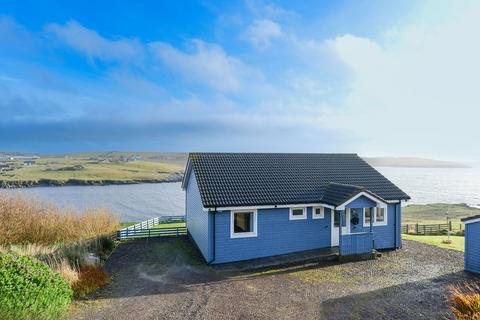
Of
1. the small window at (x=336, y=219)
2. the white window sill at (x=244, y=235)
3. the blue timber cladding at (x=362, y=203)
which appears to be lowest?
the white window sill at (x=244, y=235)

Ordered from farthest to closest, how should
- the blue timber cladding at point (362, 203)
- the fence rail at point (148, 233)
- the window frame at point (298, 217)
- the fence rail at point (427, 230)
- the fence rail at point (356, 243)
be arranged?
the fence rail at point (427, 230) → the fence rail at point (148, 233) → the window frame at point (298, 217) → the blue timber cladding at point (362, 203) → the fence rail at point (356, 243)

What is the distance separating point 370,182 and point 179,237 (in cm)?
1211

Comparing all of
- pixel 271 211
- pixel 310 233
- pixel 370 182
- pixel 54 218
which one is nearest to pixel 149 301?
pixel 271 211

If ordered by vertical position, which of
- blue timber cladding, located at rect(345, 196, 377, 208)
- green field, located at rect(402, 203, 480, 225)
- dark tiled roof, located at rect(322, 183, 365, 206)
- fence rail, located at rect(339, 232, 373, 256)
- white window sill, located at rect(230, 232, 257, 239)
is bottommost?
green field, located at rect(402, 203, 480, 225)

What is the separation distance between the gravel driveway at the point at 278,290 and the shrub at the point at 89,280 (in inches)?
14.1

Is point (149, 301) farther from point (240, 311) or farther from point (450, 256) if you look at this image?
point (450, 256)

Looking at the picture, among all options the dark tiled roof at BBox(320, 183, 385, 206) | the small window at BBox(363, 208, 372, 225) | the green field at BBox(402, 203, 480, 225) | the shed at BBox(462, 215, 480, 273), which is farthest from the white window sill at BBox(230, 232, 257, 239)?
Answer: the green field at BBox(402, 203, 480, 225)

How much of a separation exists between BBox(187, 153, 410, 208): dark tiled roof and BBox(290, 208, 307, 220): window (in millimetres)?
567

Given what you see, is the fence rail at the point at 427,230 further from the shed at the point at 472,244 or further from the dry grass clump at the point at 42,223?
the dry grass clump at the point at 42,223

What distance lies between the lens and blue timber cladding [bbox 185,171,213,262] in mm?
14455

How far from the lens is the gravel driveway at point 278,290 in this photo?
377 inches

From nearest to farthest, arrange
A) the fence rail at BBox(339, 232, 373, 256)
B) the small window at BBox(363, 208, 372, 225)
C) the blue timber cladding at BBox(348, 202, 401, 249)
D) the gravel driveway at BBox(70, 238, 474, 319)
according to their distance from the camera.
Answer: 1. the gravel driveway at BBox(70, 238, 474, 319)
2. the fence rail at BBox(339, 232, 373, 256)
3. the small window at BBox(363, 208, 372, 225)
4. the blue timber cladding at BBox(348, 202, 401, 249)

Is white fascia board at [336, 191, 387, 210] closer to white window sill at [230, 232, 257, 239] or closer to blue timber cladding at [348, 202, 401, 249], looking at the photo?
blue timber cladding at [348, 202, 401, 249]

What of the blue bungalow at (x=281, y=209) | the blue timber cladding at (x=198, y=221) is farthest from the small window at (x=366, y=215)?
the blue timber cladding at (x=198, y=221)
